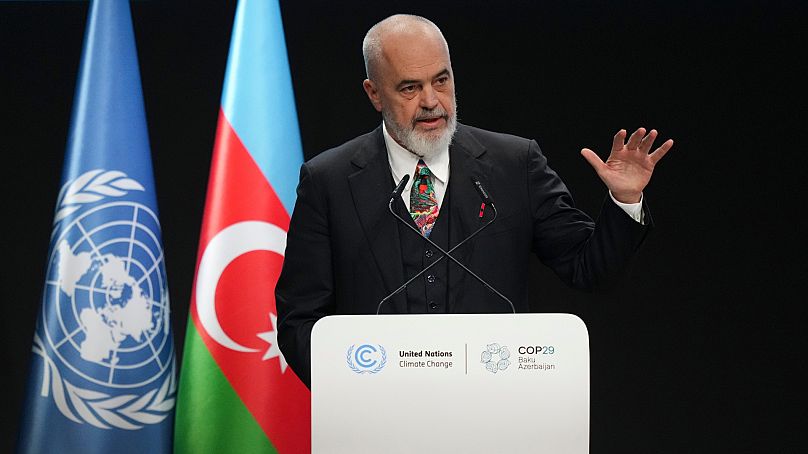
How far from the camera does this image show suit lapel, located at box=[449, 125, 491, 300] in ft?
6.71

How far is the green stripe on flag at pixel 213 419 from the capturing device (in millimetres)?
3080

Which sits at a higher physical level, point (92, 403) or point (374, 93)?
point (374, 93)

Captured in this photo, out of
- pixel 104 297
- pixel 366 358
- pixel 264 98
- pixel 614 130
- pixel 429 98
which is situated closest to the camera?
pixel 366 358

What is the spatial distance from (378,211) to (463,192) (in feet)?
0.59

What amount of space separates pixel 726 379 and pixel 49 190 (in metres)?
2.54

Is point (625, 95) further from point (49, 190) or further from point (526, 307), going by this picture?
point (49, 190)

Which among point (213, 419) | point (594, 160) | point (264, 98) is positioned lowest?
point (213, 419)

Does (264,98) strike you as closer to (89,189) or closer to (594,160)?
(89,189)

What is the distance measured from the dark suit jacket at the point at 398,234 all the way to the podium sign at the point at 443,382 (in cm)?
43

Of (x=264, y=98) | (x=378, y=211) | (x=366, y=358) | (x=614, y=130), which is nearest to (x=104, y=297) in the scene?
(x=264, y=98)

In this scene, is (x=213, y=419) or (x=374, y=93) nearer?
(x=374, y=93)

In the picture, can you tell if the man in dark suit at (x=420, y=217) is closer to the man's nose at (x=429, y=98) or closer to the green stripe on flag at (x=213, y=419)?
the man's nose at (x=429, y=98)

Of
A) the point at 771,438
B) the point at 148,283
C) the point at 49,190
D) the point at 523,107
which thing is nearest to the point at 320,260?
the point at 148,283

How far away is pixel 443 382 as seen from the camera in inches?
61.3
